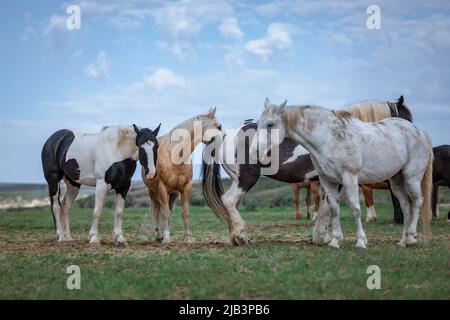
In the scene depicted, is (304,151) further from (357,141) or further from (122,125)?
(122,125)

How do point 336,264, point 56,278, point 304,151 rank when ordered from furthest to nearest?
point 304,151 → point 336,264 → point 56,278

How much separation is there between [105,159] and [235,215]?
2848 mm

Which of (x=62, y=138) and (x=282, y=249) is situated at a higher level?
(x=62, y=138)

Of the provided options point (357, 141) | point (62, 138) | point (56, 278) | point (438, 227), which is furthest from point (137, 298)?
point (438, 227)

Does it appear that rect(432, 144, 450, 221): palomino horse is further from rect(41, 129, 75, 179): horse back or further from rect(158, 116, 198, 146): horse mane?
rect(41, 129, 75, 179): horse back

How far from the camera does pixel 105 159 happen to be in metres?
11.1

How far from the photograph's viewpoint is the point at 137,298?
6145 millimetres

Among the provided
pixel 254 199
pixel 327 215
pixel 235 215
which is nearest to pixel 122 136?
pixel 235 215

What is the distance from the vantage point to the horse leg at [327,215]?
10047mm

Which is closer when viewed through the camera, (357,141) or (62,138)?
(357,141)

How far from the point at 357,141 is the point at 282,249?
228 cm

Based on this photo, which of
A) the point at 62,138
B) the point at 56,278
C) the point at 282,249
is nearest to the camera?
the point at 56,278

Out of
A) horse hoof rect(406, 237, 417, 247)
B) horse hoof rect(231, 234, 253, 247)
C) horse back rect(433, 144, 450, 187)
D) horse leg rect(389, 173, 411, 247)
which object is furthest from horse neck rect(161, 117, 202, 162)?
horse back rect(433, 144, 450, 187)

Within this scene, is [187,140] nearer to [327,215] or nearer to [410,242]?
[327,215]
